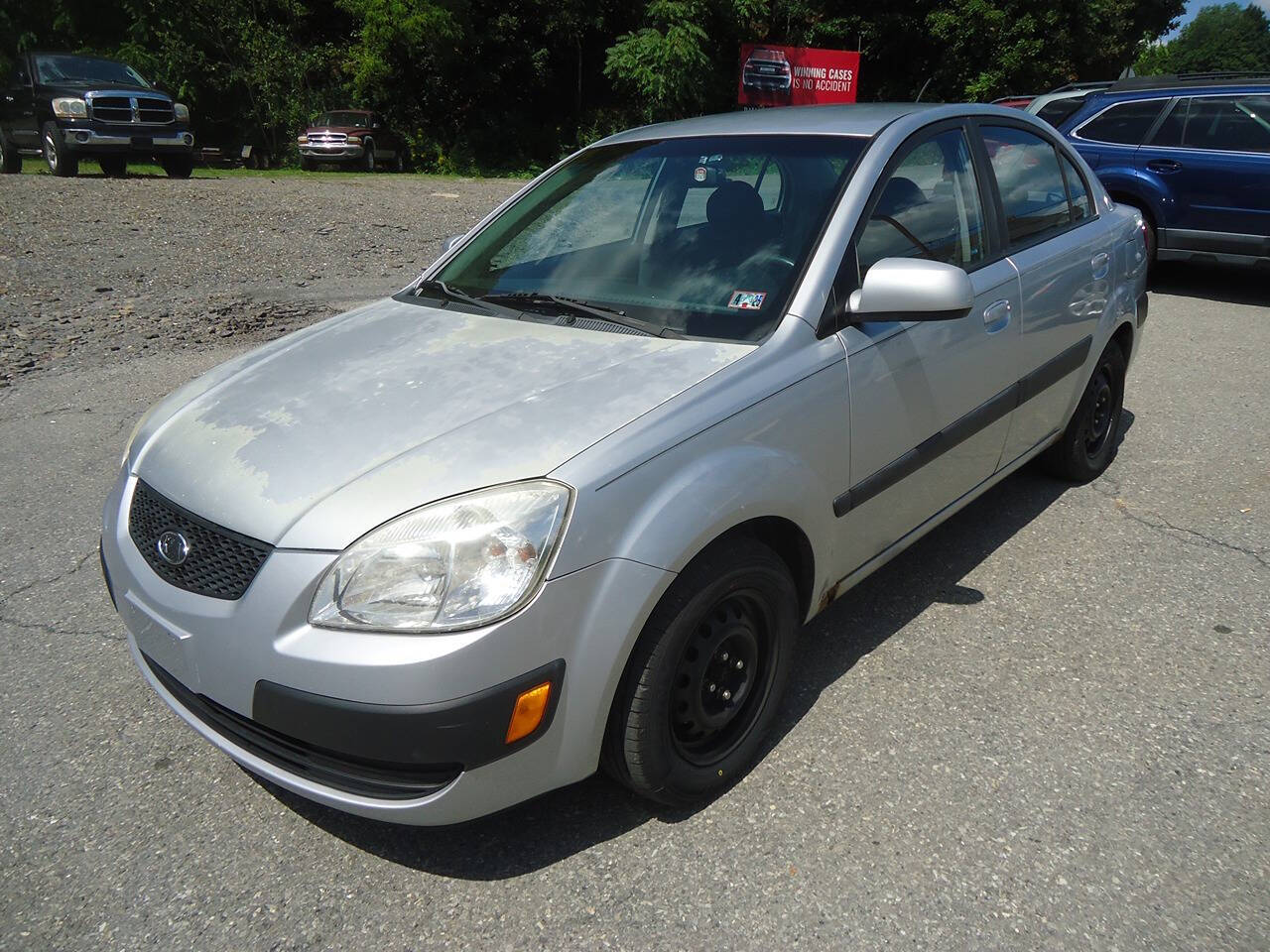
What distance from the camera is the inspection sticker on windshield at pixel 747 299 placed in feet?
8.73

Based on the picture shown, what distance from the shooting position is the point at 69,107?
1500 centimetres

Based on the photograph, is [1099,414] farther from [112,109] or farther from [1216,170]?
[112,109]

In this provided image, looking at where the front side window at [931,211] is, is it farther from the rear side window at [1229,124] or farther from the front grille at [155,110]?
the front grille at [155,110]

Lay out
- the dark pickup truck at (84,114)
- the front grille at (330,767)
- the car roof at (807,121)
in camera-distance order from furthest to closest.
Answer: the dark pickup truck at (84,114), the car roof at (807,121), the front grille at (330,767)

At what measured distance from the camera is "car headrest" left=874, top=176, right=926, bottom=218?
2.94m

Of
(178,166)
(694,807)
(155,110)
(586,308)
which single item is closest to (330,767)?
(694,807)

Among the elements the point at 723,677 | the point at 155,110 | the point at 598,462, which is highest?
the point at 155,110

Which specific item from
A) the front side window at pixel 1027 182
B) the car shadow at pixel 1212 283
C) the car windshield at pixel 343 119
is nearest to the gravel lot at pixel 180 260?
the front side window at pixel 1027 182

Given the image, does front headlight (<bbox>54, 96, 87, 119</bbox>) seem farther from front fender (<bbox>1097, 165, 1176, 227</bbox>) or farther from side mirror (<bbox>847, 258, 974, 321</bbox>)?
side mirror (<bbox>847, 258, 974, 321</bbox>)

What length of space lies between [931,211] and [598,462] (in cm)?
171

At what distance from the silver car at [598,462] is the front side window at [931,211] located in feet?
0.05

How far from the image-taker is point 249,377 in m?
2.77

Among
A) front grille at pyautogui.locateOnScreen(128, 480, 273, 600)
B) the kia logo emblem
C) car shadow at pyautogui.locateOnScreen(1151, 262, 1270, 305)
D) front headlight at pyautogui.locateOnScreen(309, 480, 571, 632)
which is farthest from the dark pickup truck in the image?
front headlight at pyautogui.locateOnScreen(309, 480, 571, 632)

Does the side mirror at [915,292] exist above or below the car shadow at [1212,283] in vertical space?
above
